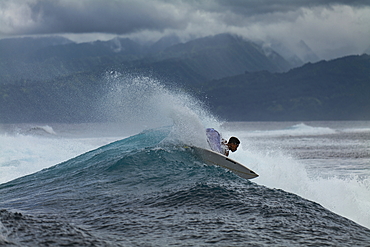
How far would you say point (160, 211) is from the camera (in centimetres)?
920

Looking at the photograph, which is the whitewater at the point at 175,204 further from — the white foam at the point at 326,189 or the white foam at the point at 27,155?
the white foam at the point at 27,155

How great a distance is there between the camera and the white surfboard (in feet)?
45.0

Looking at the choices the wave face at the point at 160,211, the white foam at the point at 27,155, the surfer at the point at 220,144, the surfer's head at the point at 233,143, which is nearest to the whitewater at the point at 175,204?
the wave face at the point at 160,211

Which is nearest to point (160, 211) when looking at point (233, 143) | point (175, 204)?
point (175, 204)

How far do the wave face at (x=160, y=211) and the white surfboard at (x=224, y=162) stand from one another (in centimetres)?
42

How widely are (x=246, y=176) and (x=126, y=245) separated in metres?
7.30

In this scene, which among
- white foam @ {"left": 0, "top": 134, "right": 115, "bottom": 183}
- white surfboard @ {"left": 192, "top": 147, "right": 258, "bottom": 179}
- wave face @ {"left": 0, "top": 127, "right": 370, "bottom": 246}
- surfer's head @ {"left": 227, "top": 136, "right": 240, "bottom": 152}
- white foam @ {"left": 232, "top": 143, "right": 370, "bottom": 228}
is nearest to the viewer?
wave face @ {"left": 0, "top": 127, "right": 370, "bottom": 246}

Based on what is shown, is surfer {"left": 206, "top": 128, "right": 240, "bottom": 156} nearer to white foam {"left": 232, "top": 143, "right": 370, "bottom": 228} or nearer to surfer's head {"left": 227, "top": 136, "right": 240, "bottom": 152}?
surfer's head {"left": 227, "top": 136, "right": 240, "bottom": 152}

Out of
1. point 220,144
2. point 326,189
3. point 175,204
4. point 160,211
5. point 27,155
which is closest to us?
point 160,211

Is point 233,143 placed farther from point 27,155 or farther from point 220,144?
point 27,155

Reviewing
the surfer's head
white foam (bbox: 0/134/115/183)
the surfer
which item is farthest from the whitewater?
white foam (bbox: 0/134/115/183)

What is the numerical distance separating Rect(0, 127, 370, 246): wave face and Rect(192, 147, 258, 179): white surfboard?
422mm

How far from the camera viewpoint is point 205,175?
12.8 m

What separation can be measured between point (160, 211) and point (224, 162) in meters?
5.24
